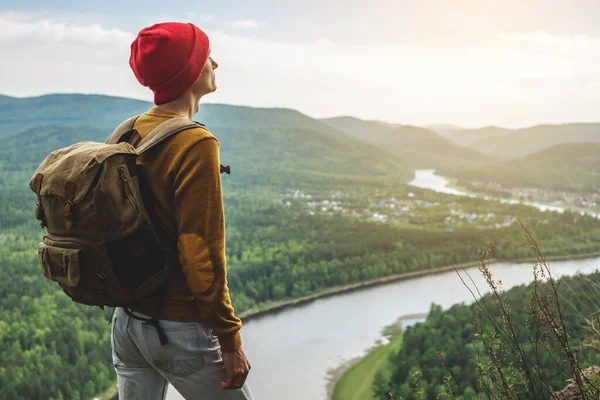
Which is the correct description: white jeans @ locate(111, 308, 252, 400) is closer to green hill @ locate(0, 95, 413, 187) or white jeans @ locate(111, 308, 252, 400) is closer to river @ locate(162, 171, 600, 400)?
river @ locate(162, 171, 600, 400)

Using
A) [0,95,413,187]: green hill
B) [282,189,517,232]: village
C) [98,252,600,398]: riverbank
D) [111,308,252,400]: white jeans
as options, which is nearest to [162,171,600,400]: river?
[98,252,600,398]: riverbank

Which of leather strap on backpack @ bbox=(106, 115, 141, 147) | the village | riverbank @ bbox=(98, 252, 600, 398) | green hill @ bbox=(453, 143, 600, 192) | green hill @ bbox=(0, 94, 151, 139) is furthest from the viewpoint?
green hill @ bbox=(0, 94, 151, 139)

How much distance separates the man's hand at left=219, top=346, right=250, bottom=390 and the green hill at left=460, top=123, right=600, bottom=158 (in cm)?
6588

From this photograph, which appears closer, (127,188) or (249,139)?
(127,188)

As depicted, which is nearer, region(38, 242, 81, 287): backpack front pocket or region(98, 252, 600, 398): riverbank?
region(38, 242, 81, 287): backpack front pocket

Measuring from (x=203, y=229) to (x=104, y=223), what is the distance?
0.52ft

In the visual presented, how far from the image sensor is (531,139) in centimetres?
7938

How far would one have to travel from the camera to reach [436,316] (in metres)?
15.7

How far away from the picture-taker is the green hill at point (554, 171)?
46719mm

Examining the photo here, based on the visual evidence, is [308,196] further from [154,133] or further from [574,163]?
[154,133]

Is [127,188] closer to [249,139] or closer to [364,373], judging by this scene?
[364,373]

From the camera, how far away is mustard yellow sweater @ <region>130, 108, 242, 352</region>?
36.1 inches

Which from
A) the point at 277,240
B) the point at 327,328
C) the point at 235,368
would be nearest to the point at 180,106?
the point at 235,368

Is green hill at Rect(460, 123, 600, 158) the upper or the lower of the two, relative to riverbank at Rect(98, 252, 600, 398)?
upper
